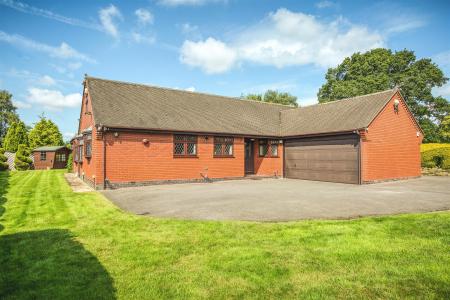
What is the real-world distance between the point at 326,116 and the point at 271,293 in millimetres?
18291

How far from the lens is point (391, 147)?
18.4 m

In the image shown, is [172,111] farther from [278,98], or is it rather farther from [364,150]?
[278,98]

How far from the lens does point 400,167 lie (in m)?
19.1

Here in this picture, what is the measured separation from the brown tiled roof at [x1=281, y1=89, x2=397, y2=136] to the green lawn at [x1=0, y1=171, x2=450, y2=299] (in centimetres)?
1049

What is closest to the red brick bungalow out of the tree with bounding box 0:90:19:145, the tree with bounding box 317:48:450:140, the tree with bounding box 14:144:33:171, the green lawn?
the green lawn

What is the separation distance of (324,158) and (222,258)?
582 inches

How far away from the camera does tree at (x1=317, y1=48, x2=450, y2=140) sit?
39031 mm

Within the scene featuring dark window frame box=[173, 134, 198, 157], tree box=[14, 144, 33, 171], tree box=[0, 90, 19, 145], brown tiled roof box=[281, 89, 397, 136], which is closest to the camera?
dark window frame box=[173, 134, 198, 157]

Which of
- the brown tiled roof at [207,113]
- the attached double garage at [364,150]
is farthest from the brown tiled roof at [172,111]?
the attached double garage at [364,150]

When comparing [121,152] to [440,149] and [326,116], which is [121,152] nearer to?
[326,116]

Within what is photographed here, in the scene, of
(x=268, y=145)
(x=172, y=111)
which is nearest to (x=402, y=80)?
(x=268, y=145)

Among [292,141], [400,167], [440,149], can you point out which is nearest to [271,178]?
[292,141]

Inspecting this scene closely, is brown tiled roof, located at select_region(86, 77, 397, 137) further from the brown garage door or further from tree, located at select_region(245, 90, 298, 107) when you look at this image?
tree, located at select_region(245, 90, 298, 107)

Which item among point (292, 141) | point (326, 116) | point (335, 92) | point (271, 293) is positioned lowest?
point (271, 293)
